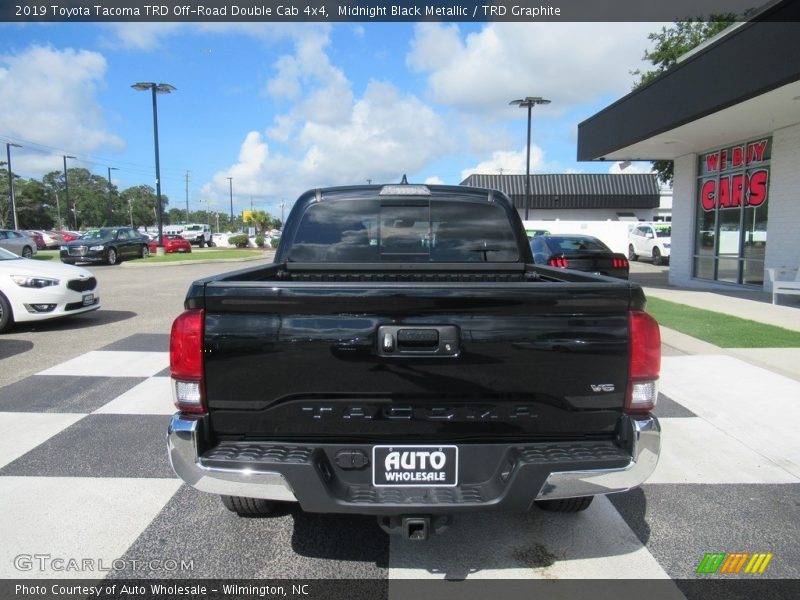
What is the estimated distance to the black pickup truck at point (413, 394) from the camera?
89.5 inches

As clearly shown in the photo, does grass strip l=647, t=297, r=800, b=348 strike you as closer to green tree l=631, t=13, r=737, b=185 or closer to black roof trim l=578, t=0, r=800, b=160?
black roof trim l=578, t=0, r=800, b=160

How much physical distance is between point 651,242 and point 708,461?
24957 millimetres

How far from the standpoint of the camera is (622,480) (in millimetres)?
2328

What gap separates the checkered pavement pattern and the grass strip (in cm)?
330

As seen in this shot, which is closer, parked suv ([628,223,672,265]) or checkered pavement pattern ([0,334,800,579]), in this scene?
checkered pavement pattern ([0,334,800,579])

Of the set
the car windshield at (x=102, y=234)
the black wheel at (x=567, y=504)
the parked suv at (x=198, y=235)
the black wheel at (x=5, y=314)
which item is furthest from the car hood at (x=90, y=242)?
the parked suv at (x=198, y=235)

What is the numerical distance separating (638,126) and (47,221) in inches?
3708

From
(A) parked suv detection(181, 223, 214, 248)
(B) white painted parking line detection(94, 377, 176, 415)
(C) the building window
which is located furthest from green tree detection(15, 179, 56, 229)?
(B) white painted parking line detection(94, 377, 176, 415)

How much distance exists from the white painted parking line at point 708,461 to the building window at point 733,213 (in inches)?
432

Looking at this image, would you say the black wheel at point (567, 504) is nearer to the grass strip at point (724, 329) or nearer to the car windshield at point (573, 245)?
the grass strip at point (724, 329)

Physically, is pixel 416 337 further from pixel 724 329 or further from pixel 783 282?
pixel 783 282

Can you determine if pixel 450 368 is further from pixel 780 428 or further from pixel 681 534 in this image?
pixel 780 428

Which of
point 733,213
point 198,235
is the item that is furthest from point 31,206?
point 733,213

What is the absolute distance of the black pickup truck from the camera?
2.27 m
